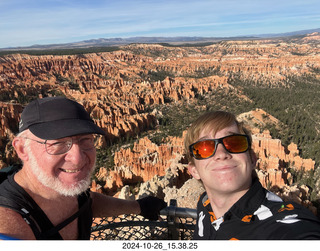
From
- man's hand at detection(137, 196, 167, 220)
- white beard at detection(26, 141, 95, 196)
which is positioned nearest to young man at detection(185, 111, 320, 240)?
man's hand at detection(137, 196, 167, 220)

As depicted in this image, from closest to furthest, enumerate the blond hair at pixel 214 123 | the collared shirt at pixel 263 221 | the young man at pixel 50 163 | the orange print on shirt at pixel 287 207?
the collared shirt at pixel 263 221, the orange print on shirt at pixel 287 207, the young man at pixel 50 163, the blond hair at pixel 214 123

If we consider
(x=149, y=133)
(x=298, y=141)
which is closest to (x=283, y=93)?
(x=298, y=141)

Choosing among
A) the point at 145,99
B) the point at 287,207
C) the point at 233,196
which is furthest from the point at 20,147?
the point at 145,99

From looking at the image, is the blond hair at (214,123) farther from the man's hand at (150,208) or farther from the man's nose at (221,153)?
the man's hand at (150,208)

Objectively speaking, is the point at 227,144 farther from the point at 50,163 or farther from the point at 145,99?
the point at 145,99

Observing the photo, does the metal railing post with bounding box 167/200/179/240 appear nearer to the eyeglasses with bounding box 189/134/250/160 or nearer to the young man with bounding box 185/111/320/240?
the young man with bounding box 185/111/320/240

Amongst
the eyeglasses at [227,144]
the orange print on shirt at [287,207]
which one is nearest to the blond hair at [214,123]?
the eyeglasses at [227,144]

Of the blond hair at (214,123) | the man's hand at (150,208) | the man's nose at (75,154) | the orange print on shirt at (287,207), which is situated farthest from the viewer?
the man's hand at (150,208)

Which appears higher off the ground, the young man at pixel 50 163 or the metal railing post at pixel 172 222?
the young man at pixel 50 163
